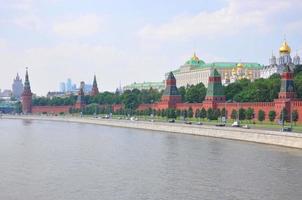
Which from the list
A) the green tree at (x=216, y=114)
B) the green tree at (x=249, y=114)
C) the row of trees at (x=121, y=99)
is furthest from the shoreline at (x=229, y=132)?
the row of trees at (x=121, y=99)

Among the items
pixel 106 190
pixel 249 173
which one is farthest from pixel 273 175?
pixel 106 190

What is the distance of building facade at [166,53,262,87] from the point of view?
141125 mm

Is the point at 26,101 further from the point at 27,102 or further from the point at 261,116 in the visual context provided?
the point at 261,116

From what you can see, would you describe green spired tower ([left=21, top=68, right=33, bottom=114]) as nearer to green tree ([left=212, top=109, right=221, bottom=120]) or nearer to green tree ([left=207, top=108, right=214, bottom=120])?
green tree ([left=207, top=108, right=214, bottom=120])

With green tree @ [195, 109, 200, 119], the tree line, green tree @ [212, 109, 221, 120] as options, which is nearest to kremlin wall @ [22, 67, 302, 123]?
green tree @ [195, 109, 200, 119]

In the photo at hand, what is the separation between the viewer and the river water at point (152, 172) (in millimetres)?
24547

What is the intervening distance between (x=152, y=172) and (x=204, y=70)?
376ft

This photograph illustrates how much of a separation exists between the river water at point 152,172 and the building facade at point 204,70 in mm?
94750

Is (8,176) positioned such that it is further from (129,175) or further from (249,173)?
(249,173)

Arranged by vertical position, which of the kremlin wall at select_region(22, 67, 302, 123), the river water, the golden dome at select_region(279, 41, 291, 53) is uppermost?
the golden dome at select_region(279, 41, 291, 53)

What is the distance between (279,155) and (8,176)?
16.5 m

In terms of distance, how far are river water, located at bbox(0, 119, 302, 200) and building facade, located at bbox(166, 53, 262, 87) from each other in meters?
94.7

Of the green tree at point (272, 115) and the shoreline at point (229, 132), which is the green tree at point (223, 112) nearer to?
the shoreline at point (229, 132)

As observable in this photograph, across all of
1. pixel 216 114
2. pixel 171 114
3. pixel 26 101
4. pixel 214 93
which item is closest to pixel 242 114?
pixel 216 114
